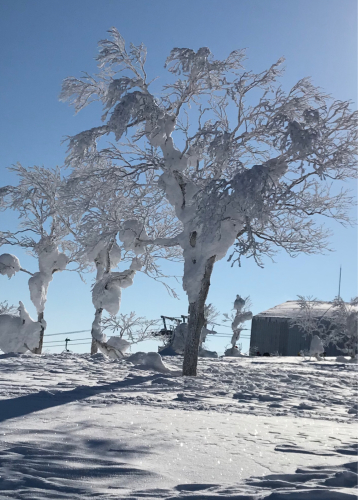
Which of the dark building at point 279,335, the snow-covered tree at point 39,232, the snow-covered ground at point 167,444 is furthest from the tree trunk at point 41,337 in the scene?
the dark building at point 279,335

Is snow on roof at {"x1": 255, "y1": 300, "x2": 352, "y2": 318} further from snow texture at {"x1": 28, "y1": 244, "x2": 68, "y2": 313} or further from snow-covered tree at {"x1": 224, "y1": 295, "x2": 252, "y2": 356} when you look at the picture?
snow texture at {"x1": 28, "y1": 244, "x2": 68, "y2": 313}

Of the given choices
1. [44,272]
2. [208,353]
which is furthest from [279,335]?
[44,272]

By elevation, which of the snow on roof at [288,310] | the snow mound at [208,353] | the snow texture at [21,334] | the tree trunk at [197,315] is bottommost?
the snow mound at [208,353]

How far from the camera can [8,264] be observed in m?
18.2

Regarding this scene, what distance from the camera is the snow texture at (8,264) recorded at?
18.2m

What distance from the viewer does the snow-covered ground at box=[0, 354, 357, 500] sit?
7.70 feet

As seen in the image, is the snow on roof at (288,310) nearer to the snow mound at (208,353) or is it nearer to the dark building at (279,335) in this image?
the dark building at (279,335)

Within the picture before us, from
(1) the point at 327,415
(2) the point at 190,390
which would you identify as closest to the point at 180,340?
(2) the point at 190,390

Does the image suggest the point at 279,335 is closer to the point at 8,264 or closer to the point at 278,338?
the point at 278,338

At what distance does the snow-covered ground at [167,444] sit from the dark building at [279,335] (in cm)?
2679

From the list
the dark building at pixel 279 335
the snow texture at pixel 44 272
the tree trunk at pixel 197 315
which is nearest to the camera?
the tree trunk at pixel 197 315

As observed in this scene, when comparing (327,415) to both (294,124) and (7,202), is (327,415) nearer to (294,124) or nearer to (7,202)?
(294,124)

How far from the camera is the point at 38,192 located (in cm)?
1906

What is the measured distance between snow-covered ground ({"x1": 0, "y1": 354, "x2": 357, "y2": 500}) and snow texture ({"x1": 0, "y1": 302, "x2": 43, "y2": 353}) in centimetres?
1160
